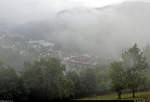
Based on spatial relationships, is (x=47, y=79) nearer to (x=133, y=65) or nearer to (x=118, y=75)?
(x=118, y=75)

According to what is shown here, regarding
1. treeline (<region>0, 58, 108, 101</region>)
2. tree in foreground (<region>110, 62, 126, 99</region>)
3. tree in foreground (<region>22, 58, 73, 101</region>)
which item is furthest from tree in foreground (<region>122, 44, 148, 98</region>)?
treeline (<region>0, 58, 108, 101</region>)

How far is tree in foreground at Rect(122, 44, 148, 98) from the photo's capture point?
72.0 meters

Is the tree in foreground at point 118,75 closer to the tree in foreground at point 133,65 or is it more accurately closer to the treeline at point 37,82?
the tree in foreground at point 133,65

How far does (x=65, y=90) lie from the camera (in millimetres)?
98812

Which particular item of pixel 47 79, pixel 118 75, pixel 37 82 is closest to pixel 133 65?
pixel 118 75

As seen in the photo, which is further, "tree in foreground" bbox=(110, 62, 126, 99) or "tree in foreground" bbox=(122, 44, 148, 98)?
"tree in foreground" bbox=(110, 62, 126, 99)

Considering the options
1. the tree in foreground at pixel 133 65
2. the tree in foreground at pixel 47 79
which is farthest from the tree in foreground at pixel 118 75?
the tree in foreground at pixel 47 79

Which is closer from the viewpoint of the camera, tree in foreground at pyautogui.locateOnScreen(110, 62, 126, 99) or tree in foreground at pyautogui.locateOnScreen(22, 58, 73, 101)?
tree in foreground at pyautogui.locateOnScreen(110, 62, 126, 99)

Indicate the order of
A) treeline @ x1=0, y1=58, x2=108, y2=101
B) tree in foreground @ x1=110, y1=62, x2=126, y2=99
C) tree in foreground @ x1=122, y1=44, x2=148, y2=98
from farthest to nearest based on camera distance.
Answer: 1. treeline @ x1=0, y1=58, x2=108, y2=101
2. tree in foreground @ x1=110, y1=62, x2=126, y2=99
3. tree in foreground @ x1=122, y1=44, x2=148, y2=98

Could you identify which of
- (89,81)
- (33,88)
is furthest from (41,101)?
(89,81)

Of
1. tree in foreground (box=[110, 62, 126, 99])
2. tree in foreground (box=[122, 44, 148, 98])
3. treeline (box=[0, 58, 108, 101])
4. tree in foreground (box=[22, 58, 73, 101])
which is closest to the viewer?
tree in foreground (box=[122, 44, 148, 98])

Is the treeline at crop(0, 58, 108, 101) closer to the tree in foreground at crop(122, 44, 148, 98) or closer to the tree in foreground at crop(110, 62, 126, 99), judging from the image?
the tree in foreground at crop(110, 62, 126, 99)

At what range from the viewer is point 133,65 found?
72812 millimetres

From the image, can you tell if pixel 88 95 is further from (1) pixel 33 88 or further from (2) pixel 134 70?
(2) pixel 134 70
